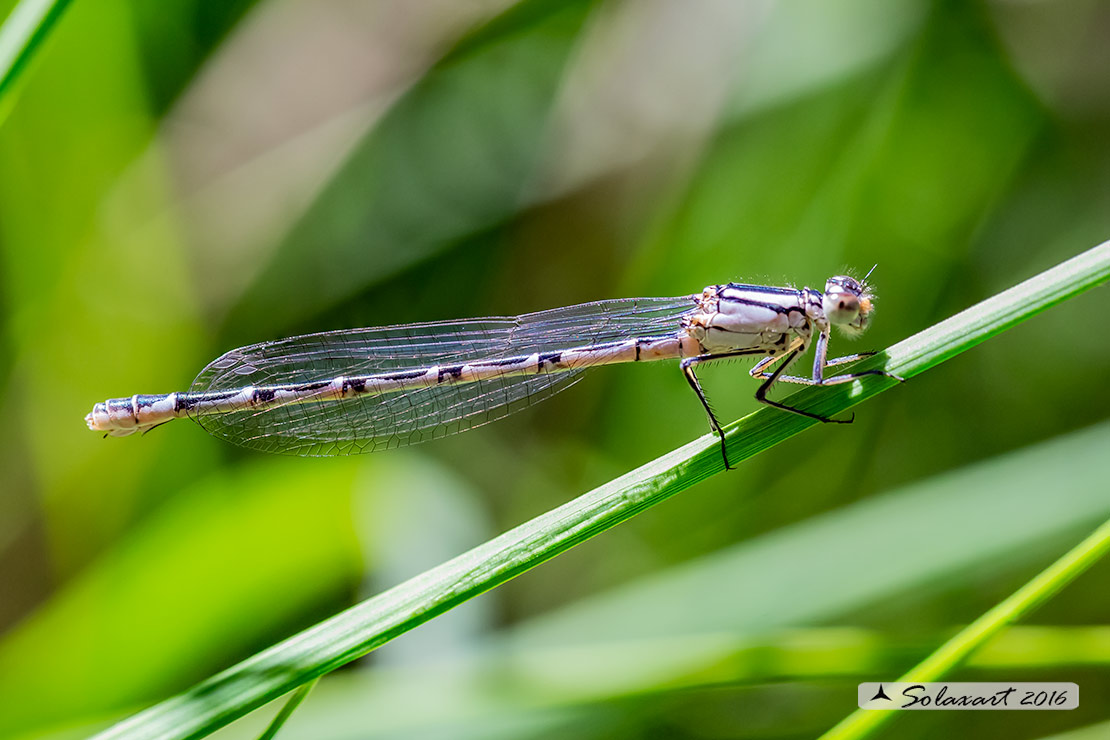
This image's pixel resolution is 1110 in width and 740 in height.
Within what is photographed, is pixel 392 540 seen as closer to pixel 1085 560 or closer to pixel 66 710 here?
pixel 66 710

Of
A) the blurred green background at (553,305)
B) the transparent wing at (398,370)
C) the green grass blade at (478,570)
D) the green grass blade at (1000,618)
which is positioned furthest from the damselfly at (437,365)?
the green grass blade at (1000,618)

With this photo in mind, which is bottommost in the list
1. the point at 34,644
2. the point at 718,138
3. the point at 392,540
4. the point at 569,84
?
the point at 34,644

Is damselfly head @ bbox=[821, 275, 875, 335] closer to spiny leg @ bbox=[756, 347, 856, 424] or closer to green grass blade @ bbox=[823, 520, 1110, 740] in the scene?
spiny leg @ bbox=[756, 347, 856, 424]

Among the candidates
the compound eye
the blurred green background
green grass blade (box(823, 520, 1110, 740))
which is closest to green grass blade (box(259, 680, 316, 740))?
the blurred green background

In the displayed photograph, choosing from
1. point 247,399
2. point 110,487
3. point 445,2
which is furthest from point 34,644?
point 445,2

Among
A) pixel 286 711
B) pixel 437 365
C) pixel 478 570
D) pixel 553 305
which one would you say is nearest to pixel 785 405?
pixel 478 570

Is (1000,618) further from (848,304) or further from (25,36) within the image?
(25,36)
